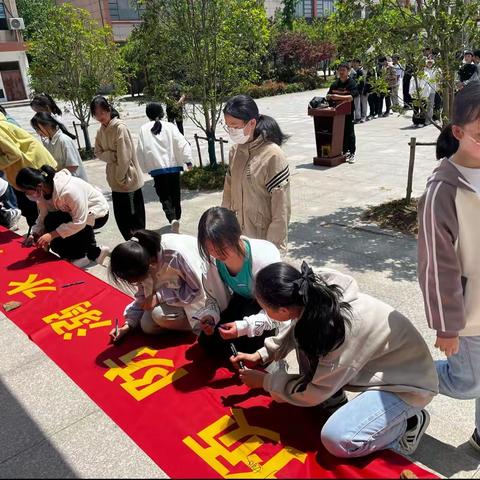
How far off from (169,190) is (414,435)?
3.66 metres

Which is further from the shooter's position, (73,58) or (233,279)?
(73,58)

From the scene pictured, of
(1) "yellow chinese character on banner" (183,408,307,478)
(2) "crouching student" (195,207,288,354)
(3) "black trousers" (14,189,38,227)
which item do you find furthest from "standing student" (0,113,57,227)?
(1) "yellow chinese character on banner" (183,408,307,478)

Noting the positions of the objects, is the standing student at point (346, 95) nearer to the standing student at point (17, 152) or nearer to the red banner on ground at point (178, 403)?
the standing student at point (17, 152)

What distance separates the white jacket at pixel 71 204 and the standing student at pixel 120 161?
344 millimetres

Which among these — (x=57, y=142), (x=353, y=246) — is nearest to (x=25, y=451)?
(x=353, y=246)

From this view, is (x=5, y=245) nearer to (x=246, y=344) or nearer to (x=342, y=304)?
(x=246, y=344)

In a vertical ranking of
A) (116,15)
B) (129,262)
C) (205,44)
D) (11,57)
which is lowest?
(129,262)

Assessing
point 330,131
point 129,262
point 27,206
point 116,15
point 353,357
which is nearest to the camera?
point 353,357

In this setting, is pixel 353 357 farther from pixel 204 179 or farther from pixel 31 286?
pixel 204 179

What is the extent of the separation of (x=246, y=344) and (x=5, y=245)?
3.22 meters

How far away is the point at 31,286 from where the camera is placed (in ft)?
12.2

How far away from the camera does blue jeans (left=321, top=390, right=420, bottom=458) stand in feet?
5.91

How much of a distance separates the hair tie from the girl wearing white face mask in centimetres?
117

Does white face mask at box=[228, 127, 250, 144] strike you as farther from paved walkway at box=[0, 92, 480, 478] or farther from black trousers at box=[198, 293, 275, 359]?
paved walkway at box=[0, 92, 480, 478]
